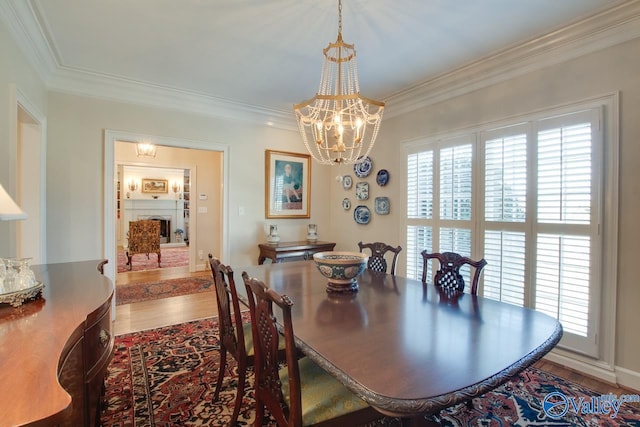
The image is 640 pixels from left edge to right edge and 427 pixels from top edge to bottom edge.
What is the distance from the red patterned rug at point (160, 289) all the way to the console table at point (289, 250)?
3.51 ft

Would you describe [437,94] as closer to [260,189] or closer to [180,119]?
[260,189]

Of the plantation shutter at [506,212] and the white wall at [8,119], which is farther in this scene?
the plantation shutter at [506,212]

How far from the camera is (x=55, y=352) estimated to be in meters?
0.87

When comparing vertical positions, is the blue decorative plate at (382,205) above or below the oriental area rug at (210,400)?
above

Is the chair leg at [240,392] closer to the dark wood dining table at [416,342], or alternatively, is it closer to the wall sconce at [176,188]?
the dark wood dining table at [416,342]

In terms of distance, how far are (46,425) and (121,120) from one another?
3.49 m

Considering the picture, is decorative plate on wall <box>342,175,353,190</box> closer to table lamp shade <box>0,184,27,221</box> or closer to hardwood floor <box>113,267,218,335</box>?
hardwood floor <box>113,267,218,335</box>

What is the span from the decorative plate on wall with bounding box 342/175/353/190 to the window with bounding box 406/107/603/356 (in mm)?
1317

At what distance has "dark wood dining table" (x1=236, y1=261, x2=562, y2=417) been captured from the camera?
0.89 meters

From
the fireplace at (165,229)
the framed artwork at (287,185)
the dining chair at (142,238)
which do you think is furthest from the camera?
the fireplace at (165,229)

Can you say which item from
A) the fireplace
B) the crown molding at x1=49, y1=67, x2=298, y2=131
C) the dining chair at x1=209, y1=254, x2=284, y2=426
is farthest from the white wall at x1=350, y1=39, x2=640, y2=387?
the fireplace

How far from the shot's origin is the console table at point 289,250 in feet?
12.9

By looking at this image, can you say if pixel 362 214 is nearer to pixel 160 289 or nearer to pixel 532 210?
pixel 532 210

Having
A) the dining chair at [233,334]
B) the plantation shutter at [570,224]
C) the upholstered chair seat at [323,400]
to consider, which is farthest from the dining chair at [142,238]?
the plantation shutter at [570,224]
